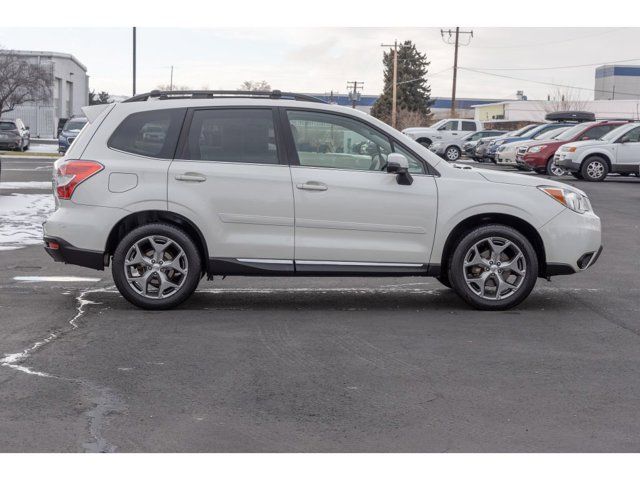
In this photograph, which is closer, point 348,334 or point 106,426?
point 106,426

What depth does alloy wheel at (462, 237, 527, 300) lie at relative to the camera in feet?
27.0

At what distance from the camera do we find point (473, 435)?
187 inches

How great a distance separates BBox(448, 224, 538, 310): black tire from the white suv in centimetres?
1

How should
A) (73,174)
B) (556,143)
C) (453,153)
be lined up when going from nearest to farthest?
(73,174) < (556,143) < (453,153)

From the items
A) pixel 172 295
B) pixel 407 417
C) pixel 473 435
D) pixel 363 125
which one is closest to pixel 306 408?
pixel 407 417

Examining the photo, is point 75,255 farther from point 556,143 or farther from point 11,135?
point 11,135

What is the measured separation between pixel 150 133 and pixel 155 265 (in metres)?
1.14

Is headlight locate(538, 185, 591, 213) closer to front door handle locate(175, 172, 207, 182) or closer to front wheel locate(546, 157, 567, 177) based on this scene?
front door handle locate(175, 172, 207, 182)

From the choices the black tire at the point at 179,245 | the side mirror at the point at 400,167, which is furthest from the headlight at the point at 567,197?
the black tire at the point at 179,245

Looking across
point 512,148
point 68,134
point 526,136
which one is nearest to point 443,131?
point 526,136

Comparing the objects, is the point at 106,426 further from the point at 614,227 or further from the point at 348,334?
the point at 614,227

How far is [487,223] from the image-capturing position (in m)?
8.36

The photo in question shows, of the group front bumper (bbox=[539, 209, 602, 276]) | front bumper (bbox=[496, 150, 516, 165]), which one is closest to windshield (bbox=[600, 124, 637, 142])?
front bumper (bbox=[496, 150, 516, 165])

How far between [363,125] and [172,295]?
2179mm
